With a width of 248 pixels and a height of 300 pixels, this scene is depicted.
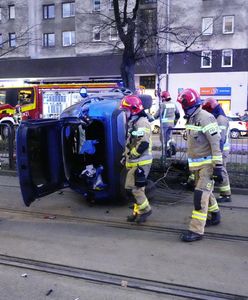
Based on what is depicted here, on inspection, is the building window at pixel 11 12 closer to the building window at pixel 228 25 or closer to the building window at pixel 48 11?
the building window at pixel 48 11

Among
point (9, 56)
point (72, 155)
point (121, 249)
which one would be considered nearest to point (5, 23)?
point (9, 56)

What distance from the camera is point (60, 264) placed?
197 inches

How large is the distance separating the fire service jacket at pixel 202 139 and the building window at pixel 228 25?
103 feet

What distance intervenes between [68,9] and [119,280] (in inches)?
1585

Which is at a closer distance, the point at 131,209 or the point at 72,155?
the point at 131,209

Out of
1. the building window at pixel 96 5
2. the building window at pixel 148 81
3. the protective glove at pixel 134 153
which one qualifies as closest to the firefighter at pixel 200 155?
the protective glove at pixel 134 153

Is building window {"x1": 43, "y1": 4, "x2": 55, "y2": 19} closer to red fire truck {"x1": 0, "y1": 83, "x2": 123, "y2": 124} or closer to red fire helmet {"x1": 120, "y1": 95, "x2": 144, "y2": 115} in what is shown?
red fire truck {"x1": 0, "y1": 83, "x2": 123, "y2": 124}

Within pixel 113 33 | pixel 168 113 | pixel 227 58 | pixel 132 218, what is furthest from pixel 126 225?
pixel 227 58

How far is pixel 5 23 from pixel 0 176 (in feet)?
120

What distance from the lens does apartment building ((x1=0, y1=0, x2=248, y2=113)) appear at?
3447 cm

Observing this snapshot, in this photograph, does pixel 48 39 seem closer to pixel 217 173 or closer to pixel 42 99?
pixel 42 99

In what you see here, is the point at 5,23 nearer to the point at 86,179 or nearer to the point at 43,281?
the point at 86,179

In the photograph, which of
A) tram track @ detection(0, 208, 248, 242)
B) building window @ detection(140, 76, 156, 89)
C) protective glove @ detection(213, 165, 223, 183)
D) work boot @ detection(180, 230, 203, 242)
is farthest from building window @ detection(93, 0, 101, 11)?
work boot @ detection(180, 230, 203, 242)

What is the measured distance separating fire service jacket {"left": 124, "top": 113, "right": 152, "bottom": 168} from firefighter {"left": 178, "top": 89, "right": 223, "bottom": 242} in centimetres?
68
